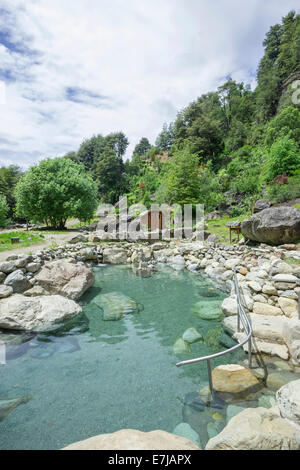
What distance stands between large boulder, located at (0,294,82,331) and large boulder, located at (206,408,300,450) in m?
3.83

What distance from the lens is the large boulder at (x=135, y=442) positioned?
1.60 metres

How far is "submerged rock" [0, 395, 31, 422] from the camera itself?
8.27ft

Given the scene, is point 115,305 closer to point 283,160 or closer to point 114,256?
point 114,256

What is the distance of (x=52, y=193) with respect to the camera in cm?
1647

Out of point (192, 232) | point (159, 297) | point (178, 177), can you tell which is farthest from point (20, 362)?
point (178, 177)

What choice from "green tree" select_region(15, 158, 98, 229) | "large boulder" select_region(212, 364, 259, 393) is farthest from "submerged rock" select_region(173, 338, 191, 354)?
"green tree" select_region(15, 158, 98, 229)

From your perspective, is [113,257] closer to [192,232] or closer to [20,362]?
[192,232]

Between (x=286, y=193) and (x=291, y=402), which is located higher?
(x=286, y=193)

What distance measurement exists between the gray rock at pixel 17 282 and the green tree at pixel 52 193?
1191 centimetres

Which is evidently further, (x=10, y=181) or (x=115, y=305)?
(x=10, y=181)

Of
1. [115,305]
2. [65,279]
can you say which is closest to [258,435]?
[115,305]

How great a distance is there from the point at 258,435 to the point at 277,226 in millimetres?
7822

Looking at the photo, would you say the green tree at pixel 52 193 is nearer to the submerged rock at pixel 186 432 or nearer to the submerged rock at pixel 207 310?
the submerged rock at pixel 207 310

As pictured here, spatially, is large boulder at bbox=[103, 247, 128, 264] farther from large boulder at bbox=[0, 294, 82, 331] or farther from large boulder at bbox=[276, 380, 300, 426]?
large boulder at bbox=[276, 380, 300, 426]
